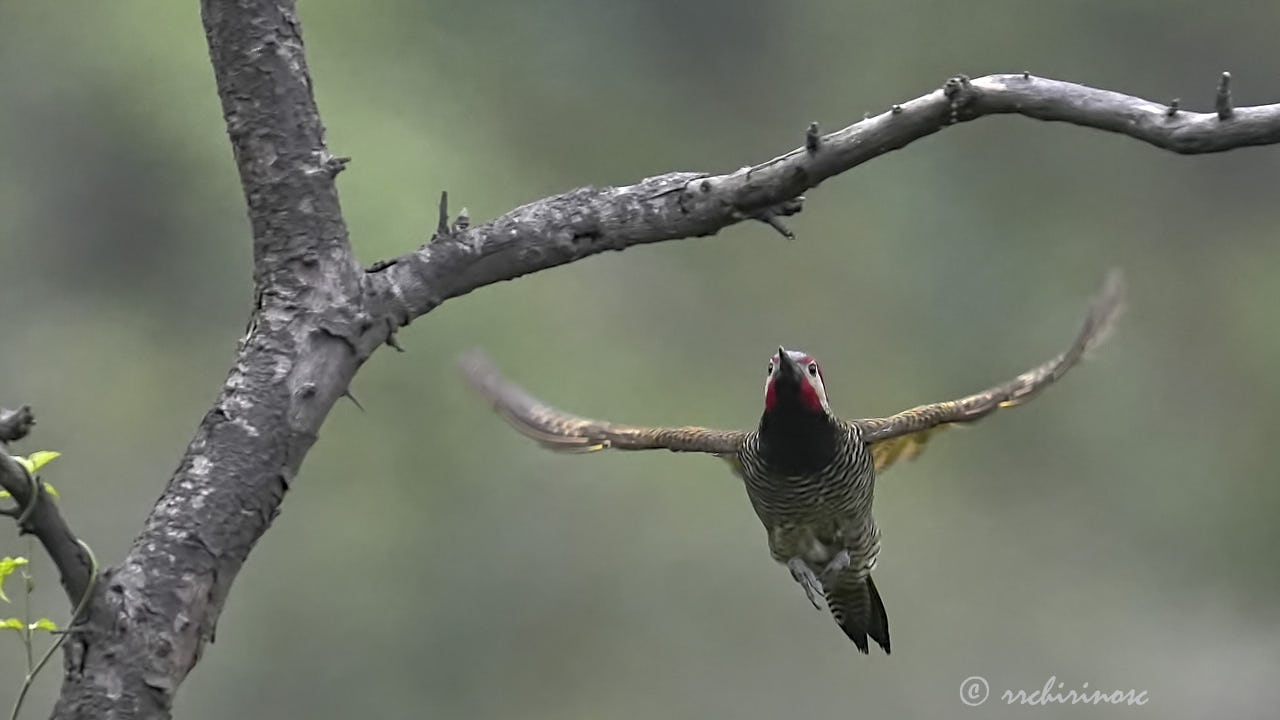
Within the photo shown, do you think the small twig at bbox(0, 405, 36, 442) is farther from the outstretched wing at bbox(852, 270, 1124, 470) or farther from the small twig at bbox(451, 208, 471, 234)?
the outstretched wing at bbox(852, 270, 1124, 470)

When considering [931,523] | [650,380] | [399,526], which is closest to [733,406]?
[650,380]

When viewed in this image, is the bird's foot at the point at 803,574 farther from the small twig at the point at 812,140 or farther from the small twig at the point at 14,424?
the small twig at the point at 14,424

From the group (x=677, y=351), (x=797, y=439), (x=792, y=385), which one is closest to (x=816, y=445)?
(x=797, y=439)

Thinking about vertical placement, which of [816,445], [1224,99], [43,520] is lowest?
[43,520]

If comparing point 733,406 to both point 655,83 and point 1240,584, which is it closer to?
point 655,83

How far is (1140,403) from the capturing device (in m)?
8.69

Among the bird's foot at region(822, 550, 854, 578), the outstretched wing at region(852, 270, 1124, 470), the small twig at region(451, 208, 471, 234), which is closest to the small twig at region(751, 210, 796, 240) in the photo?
the small twig at region(451, 208, 471, 234)

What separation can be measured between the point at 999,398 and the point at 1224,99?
1.20 metres

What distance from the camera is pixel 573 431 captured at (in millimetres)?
2855

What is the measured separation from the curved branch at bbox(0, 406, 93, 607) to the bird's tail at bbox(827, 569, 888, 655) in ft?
5.49

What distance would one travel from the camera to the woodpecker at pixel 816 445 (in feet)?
→ 8.46

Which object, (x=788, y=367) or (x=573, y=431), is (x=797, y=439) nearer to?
(x=788, y=367)

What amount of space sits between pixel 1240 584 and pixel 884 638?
6.06 meters

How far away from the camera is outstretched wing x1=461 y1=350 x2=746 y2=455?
8.97 feet
